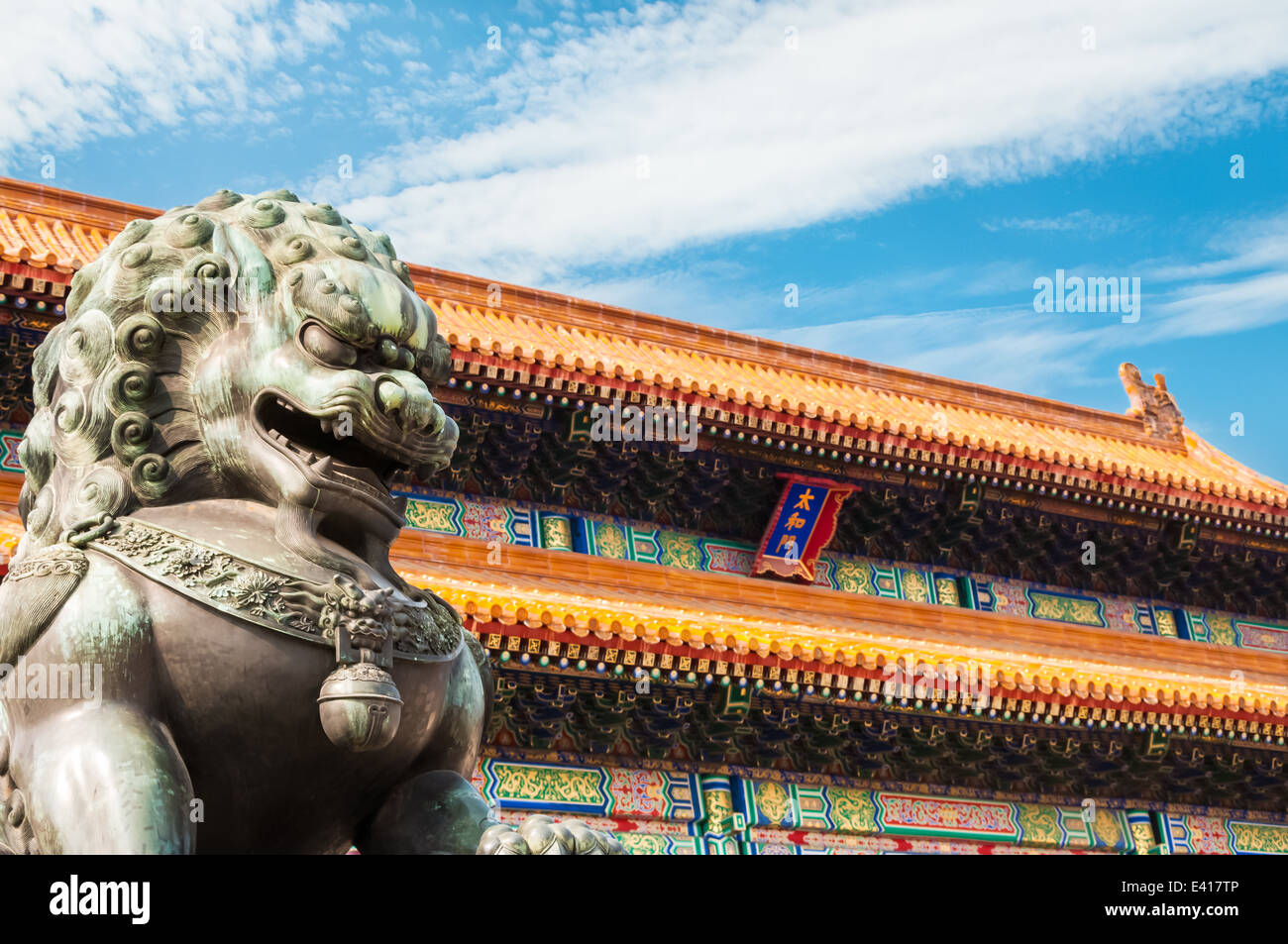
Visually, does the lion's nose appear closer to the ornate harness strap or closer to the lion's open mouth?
the lion's open mouth

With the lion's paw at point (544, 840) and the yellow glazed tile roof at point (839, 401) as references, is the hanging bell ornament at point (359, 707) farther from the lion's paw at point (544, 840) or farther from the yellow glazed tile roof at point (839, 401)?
the yellow glazed tile roof at point (839, 401)

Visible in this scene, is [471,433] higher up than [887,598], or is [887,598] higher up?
[471,433]

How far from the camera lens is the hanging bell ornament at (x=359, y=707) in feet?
6.42

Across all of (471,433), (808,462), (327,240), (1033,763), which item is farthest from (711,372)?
(327,240)

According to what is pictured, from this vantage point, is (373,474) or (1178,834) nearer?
(373,474)

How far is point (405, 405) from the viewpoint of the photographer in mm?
2146

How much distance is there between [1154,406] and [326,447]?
17.4 metres

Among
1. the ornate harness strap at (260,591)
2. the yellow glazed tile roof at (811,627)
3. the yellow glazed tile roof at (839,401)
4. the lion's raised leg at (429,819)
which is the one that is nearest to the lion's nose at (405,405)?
the ornate harness strap at (260,591)

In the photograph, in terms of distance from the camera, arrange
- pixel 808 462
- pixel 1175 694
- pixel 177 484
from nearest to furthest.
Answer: pixel 177 484, pixel 1175 694, pixel 808 462

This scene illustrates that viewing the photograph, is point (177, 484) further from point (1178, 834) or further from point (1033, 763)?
point (1178, 834)

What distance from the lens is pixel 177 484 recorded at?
2.21 m

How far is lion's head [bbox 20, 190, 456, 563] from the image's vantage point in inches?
84.7
